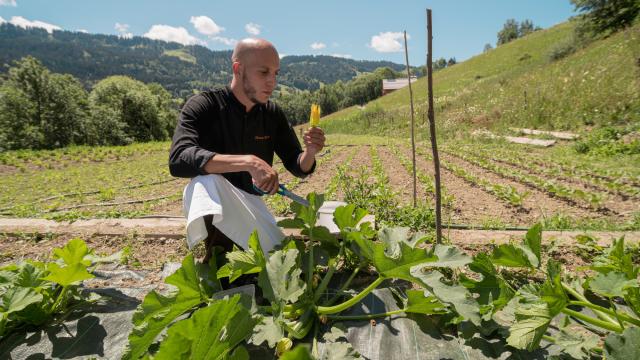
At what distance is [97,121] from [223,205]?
35975 mm

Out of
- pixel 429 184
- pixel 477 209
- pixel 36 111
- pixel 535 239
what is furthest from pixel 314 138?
pixel 36 111

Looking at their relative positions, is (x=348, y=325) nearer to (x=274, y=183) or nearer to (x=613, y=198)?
(x=274, y=183)

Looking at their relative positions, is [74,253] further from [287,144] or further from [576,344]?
[576,344]

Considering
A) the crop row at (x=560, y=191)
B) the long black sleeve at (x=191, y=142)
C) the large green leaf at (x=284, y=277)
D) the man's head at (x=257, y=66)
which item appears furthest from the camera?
the crop row at (x=560, y=191)

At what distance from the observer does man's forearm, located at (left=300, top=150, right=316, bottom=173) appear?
2.83 meters

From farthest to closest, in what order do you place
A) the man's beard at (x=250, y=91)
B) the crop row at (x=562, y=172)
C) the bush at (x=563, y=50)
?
the bush at (x=563, y=50) → the crop row at (x=562, y=172) → the man's beard at (x=250, y=91)

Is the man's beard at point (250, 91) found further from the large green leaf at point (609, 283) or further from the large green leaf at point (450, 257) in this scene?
the large green leaf at point (609, 283)

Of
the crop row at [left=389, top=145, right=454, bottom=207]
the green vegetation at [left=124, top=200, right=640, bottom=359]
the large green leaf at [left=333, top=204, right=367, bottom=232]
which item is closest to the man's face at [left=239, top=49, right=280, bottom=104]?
the large green leaf at [left=333, top=204, right=367, bottom=232]

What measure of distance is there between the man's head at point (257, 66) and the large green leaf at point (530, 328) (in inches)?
85.3

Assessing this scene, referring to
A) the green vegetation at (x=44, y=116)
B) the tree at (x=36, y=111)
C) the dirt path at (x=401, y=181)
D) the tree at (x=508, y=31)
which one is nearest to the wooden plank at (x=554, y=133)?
the dirt path at (x=401, y=181)

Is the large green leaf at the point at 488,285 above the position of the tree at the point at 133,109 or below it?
below

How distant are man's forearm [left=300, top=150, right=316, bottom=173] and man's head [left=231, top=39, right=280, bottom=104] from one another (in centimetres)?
56

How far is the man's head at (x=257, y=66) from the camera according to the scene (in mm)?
2533

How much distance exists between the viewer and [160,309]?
66.2 inches
